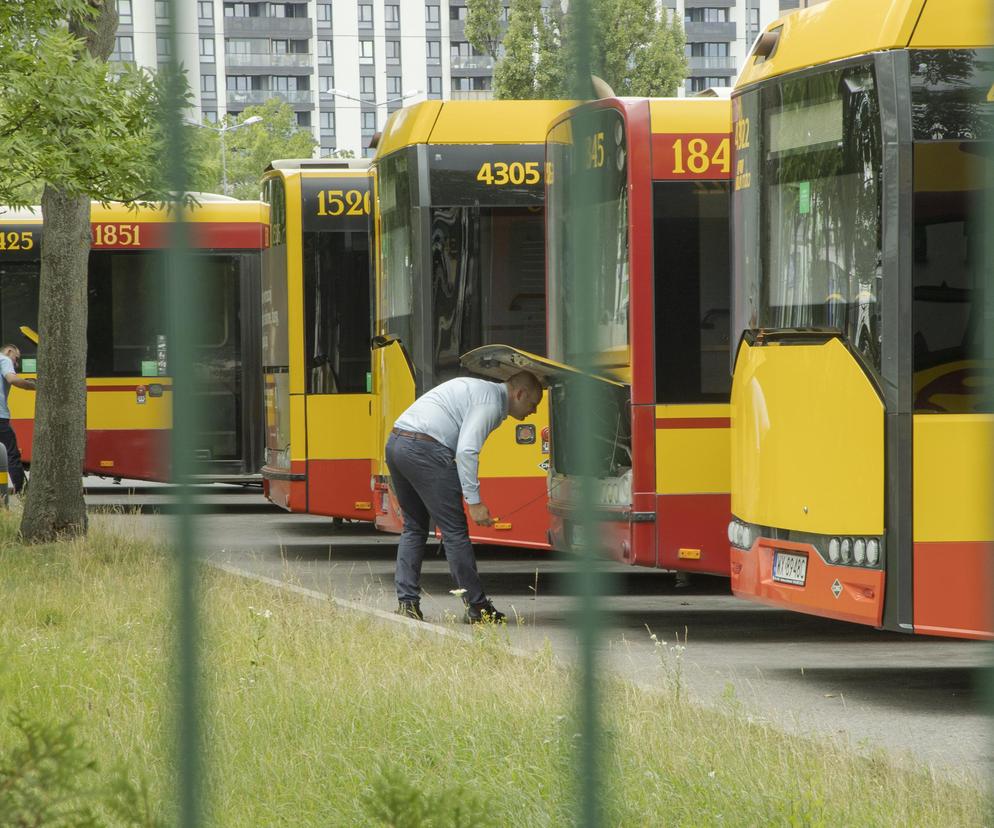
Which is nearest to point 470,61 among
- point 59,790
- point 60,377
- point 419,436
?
point 59,790

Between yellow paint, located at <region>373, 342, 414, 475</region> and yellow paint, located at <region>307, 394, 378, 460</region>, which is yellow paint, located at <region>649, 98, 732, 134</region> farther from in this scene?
yellow paint, located at <region>307, 394, 378, 460</region>

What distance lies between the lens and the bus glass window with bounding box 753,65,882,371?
Result: 299 inches

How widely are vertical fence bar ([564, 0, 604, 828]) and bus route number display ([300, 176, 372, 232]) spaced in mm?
13408

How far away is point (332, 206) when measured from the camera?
15359mm

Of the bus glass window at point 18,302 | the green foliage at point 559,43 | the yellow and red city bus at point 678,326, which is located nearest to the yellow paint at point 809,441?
the yellow and red city bus at point 678,326

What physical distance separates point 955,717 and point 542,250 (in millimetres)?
5686

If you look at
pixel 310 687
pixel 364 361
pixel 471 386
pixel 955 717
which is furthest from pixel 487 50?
pixel 364 361

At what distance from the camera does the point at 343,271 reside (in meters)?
15.3

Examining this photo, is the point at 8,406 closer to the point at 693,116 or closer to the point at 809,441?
the point at 693,116

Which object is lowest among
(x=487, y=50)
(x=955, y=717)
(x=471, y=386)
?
Result: (x=955, y=717)

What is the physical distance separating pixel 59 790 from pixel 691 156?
732 cm

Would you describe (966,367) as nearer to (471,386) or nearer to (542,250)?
(471,386)

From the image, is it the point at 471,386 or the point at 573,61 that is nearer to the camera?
the point at 573,61

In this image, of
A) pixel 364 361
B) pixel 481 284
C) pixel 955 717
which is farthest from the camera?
pixel 364 361
